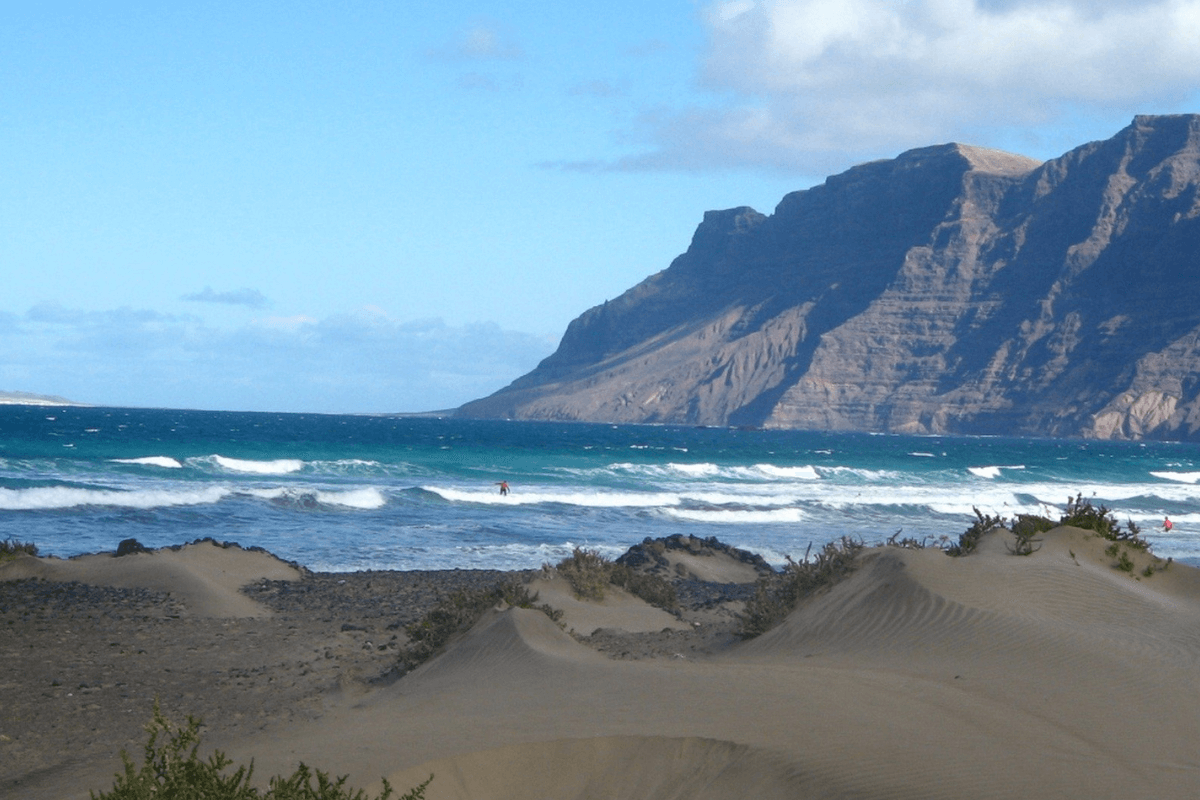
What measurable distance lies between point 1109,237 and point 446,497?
146114 millimetres

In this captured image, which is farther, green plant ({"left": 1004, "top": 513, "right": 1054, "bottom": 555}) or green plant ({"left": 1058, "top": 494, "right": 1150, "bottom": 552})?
green plant ({"left": 1058, "top": 494, "right": 1150, "bottom": 552})

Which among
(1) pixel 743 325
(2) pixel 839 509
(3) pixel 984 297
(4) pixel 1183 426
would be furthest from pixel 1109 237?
(2) pixel 839 509

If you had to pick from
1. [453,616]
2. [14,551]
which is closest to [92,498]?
[14,551]

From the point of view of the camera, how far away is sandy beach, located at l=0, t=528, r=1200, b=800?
6156 mm

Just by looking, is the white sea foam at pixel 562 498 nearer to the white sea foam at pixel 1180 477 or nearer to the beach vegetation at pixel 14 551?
the beach vegetation at pixel 14 551

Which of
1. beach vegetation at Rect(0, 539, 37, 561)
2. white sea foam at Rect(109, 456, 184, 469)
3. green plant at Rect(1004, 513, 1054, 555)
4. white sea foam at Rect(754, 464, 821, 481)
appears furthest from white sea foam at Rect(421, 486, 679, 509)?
green plant at Rect(1004, 513, 1054, 555)

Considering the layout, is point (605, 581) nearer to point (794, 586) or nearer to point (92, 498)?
point (794, 586)

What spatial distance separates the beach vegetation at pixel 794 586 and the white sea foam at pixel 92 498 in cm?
2388

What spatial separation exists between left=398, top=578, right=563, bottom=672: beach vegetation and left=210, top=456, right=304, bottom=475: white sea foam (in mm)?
40255

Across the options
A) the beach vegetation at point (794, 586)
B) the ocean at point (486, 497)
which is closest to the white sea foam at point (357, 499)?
the ocean at point (486, 497)

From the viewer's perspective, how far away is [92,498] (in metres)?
33.2

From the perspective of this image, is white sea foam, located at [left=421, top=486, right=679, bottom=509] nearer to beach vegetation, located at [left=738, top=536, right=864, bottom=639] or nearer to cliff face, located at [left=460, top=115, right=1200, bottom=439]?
beach vegetation, located at [left=738, top=536, right=864, bottom=639]

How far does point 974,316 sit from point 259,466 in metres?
136

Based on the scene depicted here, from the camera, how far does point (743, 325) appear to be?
7382 inches
